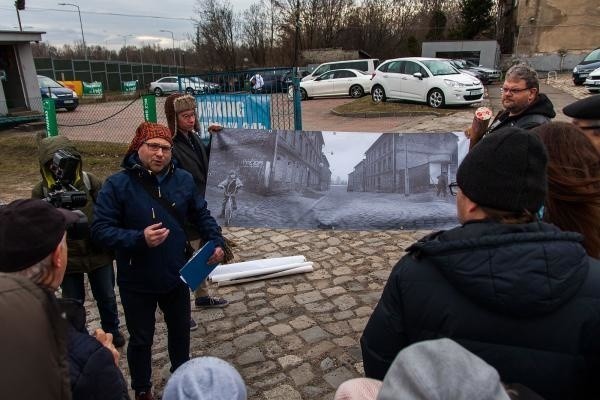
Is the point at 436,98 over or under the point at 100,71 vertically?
under

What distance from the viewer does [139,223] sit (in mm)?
2668

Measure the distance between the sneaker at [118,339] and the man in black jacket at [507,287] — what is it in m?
2.84

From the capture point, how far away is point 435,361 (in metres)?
0.95

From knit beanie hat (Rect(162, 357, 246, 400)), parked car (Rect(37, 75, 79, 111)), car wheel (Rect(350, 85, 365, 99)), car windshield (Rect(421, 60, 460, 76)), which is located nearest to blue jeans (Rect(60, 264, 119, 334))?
knit beanie hat (Rect(162, 357, 246, 400))

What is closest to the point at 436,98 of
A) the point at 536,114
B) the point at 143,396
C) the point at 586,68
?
the point at 586,68

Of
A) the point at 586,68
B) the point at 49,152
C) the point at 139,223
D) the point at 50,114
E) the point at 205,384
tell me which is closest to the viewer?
the point at 205,384

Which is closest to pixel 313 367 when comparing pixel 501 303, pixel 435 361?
pixel 501 303

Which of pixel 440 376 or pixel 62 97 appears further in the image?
pixel 62 97

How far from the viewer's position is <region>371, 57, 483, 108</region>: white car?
1636 cm

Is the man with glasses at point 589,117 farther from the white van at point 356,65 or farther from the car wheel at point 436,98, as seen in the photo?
the white van at point 356,65

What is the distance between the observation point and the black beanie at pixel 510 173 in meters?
1.39

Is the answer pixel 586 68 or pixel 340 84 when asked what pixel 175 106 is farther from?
pixel 586 68

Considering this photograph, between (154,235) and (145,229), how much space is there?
9 cm

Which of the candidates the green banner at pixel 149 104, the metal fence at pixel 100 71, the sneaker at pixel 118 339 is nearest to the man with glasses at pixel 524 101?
the sneaker at pixel 118 339
